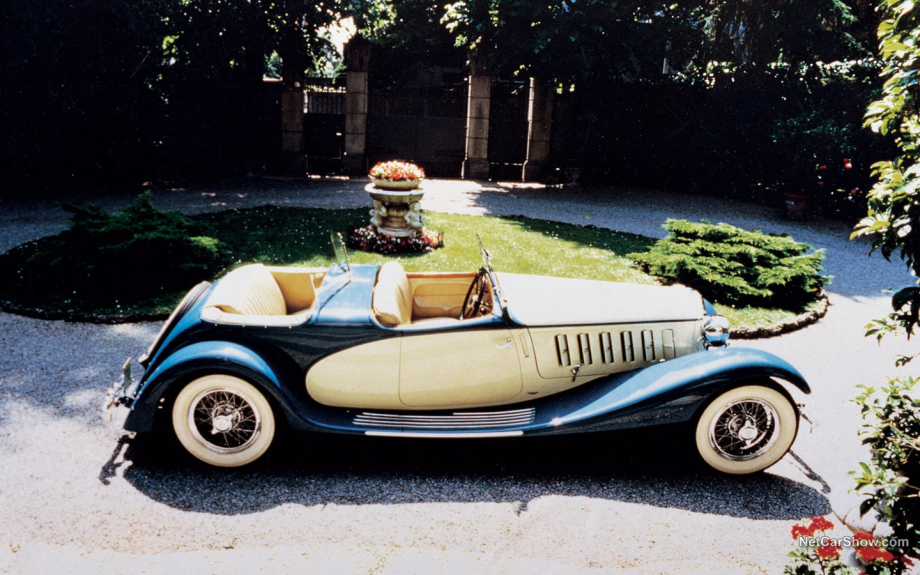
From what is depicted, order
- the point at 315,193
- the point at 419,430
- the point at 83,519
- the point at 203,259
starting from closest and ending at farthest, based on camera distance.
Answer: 1. the point at 83,519
2. the point at 419,430
3. the point at 203,259
4. the point at 315,193

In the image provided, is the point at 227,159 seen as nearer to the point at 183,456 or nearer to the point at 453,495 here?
the point at 183,456

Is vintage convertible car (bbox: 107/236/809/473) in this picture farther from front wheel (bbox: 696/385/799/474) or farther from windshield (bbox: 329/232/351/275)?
windshield (bbox: 329/232/351/275)

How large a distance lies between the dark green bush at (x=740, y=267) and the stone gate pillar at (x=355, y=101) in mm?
10292

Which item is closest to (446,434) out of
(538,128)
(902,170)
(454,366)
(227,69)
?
(454,366)

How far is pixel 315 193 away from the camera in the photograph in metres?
14.5

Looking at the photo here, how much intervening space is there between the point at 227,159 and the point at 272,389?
13.8 meters

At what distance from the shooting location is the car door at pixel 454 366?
4375 mm

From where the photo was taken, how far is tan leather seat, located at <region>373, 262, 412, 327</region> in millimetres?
4421

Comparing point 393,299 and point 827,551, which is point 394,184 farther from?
point 827,551

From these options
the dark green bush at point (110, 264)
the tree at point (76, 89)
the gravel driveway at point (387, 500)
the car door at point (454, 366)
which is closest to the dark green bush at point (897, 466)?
the gravel driveway at point (387, 500)

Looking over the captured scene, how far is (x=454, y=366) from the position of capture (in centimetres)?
441

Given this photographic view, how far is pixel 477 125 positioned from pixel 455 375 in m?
14.4

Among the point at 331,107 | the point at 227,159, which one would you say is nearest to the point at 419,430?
the point at 227,159

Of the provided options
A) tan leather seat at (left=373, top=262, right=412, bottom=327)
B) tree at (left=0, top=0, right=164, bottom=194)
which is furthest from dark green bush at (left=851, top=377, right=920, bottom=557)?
tree at (left=0, top=0, right=164, bottom=194)
